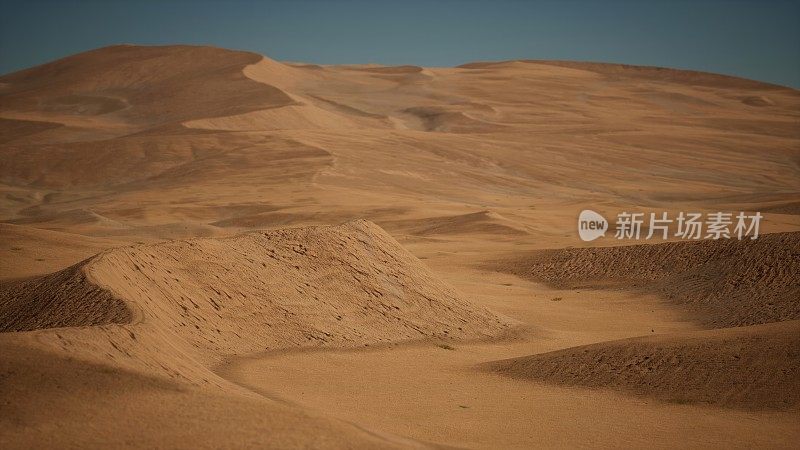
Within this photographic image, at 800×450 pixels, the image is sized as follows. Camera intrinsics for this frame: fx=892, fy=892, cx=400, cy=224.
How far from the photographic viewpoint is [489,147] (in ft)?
240

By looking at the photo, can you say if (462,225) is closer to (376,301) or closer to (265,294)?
(376,301)

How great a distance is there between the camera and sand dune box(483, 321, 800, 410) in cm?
1303

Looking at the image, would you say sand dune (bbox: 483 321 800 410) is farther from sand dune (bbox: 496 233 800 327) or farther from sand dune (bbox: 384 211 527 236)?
sand dune (bbox: 384 211 527 236)

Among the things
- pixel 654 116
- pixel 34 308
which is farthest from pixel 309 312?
pixel 654 116

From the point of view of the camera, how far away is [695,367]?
45.6 feet

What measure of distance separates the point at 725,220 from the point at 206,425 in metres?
34.7

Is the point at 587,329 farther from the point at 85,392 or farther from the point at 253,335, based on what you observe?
the point at 85,392

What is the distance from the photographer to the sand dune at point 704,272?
22328 millimetres

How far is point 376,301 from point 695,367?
279 inches

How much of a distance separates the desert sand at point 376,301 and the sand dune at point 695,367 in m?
0.04

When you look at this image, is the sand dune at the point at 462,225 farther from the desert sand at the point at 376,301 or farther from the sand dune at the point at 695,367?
the sand dune at the point at 695,367

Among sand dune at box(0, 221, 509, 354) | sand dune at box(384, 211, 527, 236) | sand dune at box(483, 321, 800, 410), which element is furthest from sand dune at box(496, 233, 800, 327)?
sand dune at box(384, 211, 527, 236)

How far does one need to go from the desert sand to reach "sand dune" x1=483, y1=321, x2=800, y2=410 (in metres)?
0.04

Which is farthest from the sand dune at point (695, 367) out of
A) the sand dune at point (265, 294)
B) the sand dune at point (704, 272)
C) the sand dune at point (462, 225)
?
the sand dune at point (462, 225)
